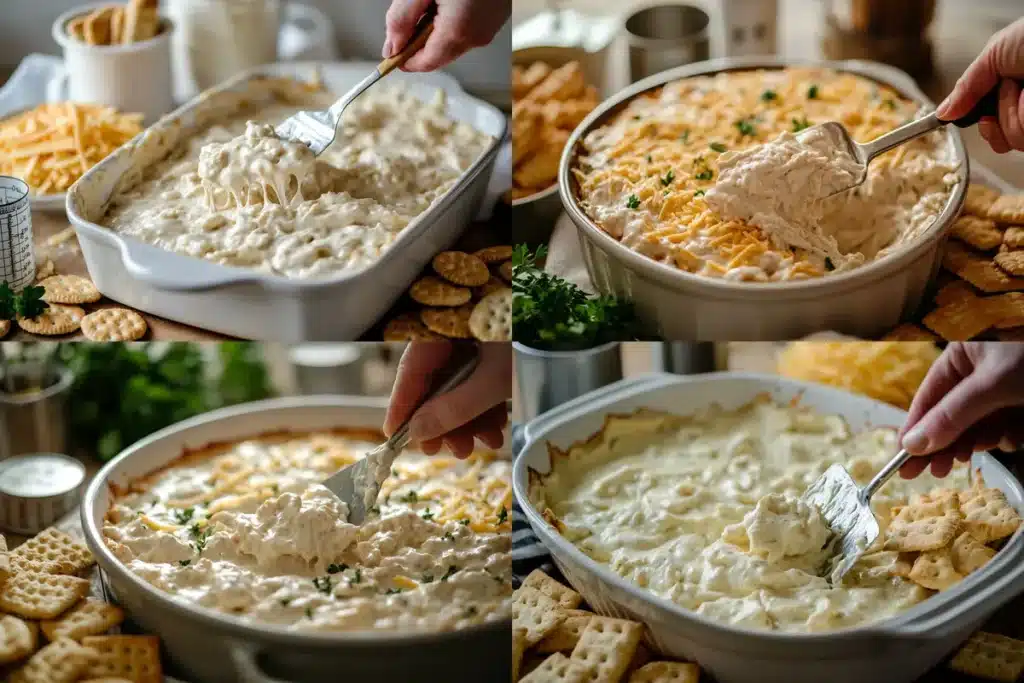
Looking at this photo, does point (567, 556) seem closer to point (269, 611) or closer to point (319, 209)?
point (269, 611)

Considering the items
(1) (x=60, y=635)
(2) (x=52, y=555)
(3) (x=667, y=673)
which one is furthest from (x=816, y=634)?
(2) (x=52, y=555)

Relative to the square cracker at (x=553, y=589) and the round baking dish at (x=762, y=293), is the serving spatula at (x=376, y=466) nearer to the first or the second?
the square cracker at (x=553, y=589)

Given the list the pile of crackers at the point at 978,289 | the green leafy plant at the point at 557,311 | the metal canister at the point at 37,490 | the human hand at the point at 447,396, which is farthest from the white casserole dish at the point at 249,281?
the metal canister at the point at 37,490

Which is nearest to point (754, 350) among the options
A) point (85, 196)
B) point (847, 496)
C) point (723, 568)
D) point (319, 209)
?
point (847, 496)

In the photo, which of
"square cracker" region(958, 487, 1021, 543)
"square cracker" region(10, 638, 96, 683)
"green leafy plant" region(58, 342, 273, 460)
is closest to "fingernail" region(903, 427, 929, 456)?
"square cracker" region(958, 487, 1021, 543)

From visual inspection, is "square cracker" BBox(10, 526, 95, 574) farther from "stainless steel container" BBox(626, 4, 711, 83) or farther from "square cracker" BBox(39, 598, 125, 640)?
"stainless steel container" BBox(626, 4, 711, 83)

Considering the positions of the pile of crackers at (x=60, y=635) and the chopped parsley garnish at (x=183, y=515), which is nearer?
the pile of crackers at (x=60, y=635)

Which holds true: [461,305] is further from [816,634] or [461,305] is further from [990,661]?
[990,661]
